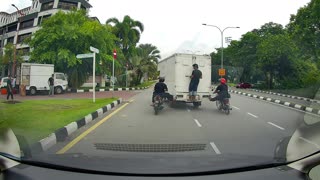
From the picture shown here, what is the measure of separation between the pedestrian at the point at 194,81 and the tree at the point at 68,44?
336 cm

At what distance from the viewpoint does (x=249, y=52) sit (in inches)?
2037

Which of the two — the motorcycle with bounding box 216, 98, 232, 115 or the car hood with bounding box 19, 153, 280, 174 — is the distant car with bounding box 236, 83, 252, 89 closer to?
the motorcycle with bounding box 216, 98, 232, 115

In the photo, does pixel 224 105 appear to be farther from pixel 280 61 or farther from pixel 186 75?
pixel 280 61

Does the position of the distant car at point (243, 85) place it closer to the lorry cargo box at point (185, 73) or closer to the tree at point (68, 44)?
the tree at point (68, 44)

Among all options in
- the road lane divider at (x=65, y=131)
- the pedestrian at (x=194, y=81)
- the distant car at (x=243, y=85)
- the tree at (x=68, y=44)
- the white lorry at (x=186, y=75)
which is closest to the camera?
the road lane divider at (x=65, y=131)

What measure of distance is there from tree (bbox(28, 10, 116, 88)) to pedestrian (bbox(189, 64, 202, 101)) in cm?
336

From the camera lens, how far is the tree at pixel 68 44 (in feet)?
31.5

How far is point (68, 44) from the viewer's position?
45.8 feet

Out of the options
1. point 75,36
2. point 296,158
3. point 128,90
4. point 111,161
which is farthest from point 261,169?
point 128,90

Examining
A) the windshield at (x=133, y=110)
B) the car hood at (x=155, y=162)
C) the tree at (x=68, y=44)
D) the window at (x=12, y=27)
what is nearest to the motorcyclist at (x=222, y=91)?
the windshield at (x=133, y=110)

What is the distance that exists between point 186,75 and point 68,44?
4901 mm

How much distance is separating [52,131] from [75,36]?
1056 centimetres

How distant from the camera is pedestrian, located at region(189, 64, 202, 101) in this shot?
13.6 meters

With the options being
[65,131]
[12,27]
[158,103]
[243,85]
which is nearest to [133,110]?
[158,103]
